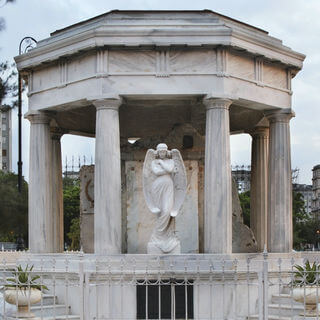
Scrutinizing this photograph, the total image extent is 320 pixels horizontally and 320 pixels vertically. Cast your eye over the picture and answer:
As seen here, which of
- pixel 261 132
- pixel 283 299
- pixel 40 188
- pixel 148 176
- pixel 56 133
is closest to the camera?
pixel 283 299

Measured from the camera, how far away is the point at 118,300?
1859cm

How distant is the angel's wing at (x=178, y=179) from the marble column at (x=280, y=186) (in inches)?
130

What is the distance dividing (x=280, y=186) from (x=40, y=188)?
23.6 feet

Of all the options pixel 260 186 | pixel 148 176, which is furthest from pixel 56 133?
pixel 260 186

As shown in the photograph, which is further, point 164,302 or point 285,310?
point 164,302

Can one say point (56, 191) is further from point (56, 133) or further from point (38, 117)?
point (38, 117)

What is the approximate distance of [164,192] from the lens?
64.9 feet

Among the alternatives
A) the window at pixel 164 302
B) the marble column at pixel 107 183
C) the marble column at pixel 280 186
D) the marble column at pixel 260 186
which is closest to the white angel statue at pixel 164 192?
the marble column at pixel 107 183

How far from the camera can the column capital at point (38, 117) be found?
22078 millimetres

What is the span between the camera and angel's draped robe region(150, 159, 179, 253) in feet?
64.6

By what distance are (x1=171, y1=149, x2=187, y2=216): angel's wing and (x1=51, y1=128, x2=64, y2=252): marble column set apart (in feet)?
17.2

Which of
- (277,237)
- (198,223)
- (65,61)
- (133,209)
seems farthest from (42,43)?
(277,237)

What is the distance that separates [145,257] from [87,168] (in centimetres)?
699

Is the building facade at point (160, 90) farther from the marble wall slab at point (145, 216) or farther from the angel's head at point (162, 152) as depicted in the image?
the angel's head at point (162, 152)
